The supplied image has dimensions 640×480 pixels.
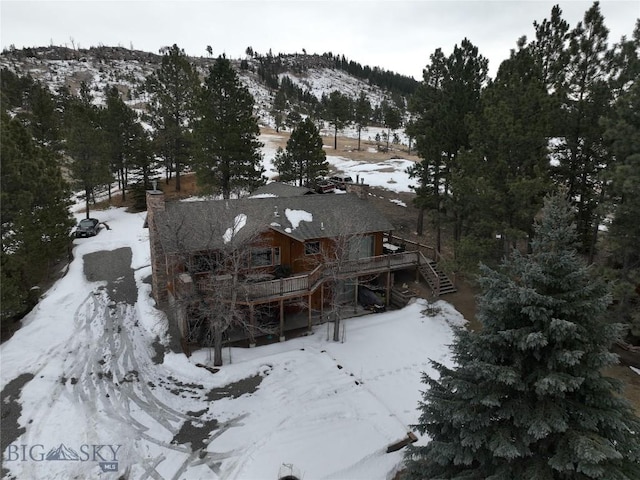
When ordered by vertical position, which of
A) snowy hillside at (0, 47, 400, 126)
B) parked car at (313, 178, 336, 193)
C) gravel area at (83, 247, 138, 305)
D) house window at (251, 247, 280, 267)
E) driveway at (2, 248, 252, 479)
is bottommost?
driveway at (2, 248, 252, 479)

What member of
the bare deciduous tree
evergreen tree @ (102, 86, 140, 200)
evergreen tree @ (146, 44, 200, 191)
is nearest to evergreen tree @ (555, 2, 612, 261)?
the bare deciduous tree

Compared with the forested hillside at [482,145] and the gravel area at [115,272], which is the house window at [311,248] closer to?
the forested hillside at [482,145]

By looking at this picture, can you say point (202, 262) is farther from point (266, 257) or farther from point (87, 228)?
point (87, 228)

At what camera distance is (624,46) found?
19000 millimetres

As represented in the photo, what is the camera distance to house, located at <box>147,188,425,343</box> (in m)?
17.9

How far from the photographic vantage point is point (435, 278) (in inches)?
928

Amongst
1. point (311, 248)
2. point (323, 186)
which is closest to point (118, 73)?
point (323, 186)

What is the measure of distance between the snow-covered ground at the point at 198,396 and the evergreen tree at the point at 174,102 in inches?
871

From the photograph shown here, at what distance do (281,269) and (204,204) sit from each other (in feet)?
17.6

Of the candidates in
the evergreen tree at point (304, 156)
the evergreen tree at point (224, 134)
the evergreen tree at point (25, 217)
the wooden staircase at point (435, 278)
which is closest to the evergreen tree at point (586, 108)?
the wooden staircase at point (435, 278)

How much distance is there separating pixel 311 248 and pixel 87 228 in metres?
20.9

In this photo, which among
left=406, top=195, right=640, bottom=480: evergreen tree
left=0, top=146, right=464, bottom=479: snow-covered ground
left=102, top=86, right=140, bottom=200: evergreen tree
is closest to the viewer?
left=406, top=195, right=640, bottom=480: evergreen tree

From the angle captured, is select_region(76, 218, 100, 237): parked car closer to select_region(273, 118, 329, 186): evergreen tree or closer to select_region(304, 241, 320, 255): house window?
select_region(273, 118, 329, 186): evergreen tree

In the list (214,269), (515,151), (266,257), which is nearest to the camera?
(515,151)
